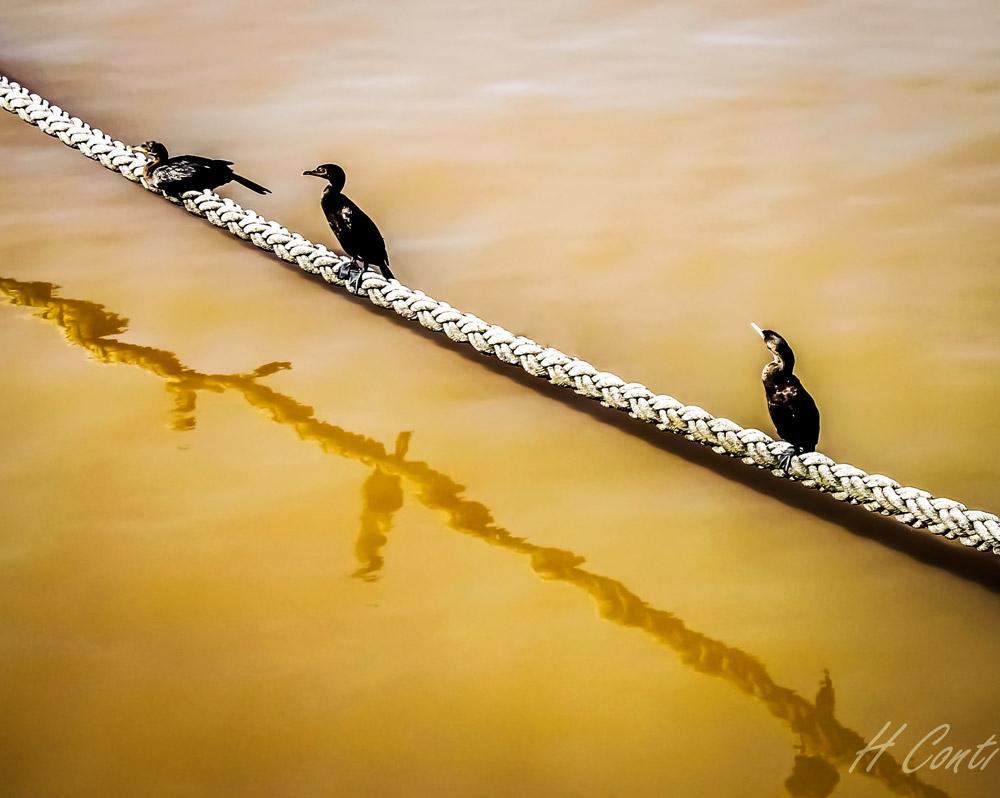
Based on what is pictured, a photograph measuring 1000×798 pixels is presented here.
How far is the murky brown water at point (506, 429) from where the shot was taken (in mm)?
1141

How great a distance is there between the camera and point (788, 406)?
1.36 meters

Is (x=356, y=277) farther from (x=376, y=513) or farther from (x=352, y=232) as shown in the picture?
(x=376, y=513)

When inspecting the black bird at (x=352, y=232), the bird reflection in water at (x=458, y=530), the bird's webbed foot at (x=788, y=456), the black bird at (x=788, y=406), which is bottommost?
the bird reflection in water at (x=458, y=530)

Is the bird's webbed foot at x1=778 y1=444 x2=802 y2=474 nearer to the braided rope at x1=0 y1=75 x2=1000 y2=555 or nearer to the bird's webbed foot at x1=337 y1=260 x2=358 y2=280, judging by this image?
the braided rope at x1=0 y1=75 x2=1000 y2=555

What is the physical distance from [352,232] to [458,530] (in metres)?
0.70

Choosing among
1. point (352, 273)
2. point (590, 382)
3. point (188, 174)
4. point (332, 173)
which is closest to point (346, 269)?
point (352, 273)

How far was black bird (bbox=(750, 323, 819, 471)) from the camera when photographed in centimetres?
136

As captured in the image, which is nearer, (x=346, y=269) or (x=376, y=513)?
(x=376, y=513)

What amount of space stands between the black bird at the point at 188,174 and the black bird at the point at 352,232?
0.90 feet

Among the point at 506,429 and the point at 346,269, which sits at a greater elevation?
the point at 346,269

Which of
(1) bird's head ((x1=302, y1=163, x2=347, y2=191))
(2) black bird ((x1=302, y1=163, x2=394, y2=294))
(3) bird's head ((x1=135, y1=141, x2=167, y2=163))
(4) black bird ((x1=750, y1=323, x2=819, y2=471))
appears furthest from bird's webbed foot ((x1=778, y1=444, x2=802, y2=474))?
(3) bird's head ((x1=135, y1=141, x2=167, y2=163))

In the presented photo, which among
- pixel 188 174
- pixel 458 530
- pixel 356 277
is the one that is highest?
pixel 188 174

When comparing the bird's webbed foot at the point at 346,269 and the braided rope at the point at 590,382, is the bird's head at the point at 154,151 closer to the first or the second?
the braided rope at the point at 590,382

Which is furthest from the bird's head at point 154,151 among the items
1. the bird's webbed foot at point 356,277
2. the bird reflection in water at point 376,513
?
the bird reflection in water at point 376,513
